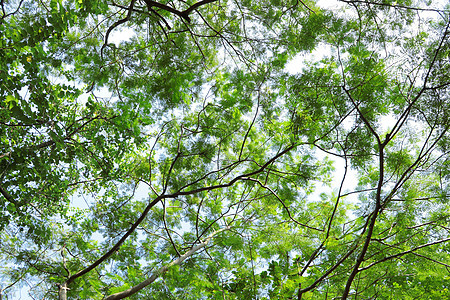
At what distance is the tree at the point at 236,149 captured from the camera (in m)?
4.08

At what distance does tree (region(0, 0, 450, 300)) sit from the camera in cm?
408

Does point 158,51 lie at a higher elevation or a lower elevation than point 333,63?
higher

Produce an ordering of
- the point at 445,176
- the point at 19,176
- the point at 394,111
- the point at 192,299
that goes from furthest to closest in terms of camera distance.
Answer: the point at 192,299 → the point at 394,111 → the point at 445,176 → the point at 19,176

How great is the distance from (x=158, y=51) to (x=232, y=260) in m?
4.27

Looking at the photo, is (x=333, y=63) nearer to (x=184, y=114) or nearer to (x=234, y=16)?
(x=234, y=16)

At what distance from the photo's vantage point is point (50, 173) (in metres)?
3.94

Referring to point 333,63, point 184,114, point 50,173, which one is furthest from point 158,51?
point 333,63

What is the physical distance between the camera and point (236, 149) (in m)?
6.25

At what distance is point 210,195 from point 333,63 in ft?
12.4

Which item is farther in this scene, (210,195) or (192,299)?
(210,195)

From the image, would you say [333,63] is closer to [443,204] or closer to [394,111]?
[394,111]

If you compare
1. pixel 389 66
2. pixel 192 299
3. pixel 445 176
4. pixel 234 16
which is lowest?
pixel 192 299

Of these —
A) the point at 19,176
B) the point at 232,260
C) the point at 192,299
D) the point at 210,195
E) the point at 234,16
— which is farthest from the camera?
the point at 210,195

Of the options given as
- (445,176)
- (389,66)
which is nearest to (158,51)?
(389,66)
